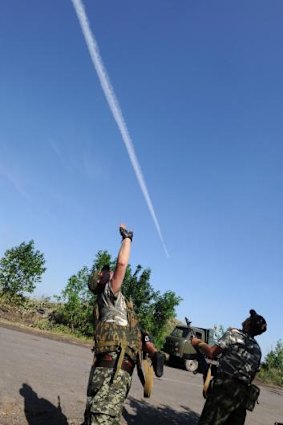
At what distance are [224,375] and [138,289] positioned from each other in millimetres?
32608

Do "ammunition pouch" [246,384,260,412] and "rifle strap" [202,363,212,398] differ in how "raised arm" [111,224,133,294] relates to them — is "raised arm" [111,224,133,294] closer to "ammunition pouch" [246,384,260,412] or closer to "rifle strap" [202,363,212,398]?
"rifle strap" [202,363,212,398]

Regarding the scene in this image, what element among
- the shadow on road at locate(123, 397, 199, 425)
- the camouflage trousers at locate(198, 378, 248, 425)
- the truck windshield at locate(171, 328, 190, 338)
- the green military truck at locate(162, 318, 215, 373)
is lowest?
the shadow on road at locate(123, 397, 199, 425)

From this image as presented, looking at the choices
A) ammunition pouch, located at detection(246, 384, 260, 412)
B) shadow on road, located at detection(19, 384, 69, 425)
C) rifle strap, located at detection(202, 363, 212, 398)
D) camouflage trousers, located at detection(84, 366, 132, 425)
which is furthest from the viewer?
shadow on road, located at detection(19, 384, 69, 425)

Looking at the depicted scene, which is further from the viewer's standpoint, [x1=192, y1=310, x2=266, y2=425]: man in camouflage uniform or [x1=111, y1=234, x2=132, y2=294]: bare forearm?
[x1=192, y1=310, x2=266, y2=425]: man in camouflage uniform

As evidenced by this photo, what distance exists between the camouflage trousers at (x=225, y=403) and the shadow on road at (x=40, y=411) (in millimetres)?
1860

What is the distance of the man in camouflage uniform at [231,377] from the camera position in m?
4.76

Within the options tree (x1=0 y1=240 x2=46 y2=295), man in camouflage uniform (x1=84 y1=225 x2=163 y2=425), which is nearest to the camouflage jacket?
man in camouflage uniform (x1=84 y1=225 x2=163 y2=425)

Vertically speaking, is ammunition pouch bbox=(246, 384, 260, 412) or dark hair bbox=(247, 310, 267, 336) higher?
dark hair bbox=(247, 310, 267, 336)

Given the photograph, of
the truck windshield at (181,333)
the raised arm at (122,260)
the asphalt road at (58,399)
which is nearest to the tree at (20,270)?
the truck windshield at (181,333)

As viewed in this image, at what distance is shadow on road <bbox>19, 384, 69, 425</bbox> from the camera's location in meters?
5.36

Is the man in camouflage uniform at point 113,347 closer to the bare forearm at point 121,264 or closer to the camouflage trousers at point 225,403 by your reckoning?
the bare forearm at point 121,264

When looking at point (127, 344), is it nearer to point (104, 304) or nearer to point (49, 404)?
point (104, 304)

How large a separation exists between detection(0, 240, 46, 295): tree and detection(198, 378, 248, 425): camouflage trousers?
27170 millimetres

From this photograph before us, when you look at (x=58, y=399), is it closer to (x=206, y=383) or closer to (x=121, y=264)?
(x=206, y=383)
